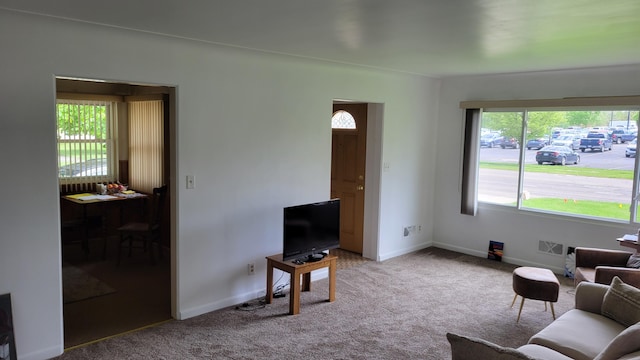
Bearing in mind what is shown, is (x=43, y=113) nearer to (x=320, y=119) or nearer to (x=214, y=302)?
(x=214, y=302)

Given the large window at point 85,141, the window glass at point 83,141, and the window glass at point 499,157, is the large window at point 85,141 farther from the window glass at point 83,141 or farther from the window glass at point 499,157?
the window glass at point 499,157

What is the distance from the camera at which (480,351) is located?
81.1 inches

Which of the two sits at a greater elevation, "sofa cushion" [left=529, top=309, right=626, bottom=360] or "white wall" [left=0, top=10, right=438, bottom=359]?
"white wall" [left=0, top=10, right=438, bottom=359]

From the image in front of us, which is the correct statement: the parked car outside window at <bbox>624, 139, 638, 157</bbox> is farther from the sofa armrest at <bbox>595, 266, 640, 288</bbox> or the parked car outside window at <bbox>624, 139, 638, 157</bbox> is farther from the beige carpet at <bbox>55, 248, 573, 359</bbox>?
the sofa armrest at <bbox>595, 266, 640, 288</bbox>

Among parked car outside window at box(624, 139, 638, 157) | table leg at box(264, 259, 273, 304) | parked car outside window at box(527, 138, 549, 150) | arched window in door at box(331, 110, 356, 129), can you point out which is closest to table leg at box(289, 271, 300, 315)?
table leg at box(264, 259, 273, 304)

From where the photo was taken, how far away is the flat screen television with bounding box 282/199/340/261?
446 cm

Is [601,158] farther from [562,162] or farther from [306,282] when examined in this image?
[306,282]

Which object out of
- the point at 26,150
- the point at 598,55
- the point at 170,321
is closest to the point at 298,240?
the point at 170,321

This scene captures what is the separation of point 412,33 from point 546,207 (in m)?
3.64

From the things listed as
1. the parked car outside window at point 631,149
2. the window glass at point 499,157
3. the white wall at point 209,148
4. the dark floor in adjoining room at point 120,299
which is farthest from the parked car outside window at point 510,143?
the dark floor in adjoining room at point 120,299

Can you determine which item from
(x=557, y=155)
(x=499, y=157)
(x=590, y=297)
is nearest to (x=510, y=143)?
(x=499, y=157)

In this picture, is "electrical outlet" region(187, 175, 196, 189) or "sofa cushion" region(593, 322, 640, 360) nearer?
"sofa cushion" region(593, 322, 640, 360)

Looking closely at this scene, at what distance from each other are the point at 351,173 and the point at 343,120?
28.8 inches

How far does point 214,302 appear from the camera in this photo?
4.52m
